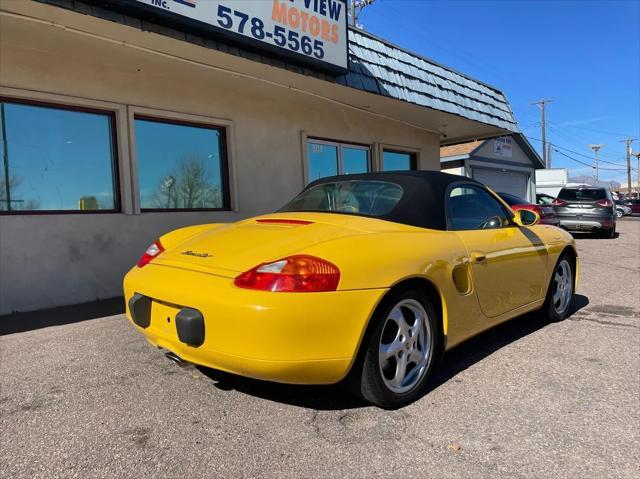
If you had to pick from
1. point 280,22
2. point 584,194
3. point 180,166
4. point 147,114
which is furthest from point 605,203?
point 147,114

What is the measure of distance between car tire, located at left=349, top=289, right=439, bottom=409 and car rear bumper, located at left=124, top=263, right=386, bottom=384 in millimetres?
144

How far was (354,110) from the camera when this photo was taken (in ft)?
31.0

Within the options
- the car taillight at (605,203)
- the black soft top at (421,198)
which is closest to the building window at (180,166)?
the black soft top at (421,198)

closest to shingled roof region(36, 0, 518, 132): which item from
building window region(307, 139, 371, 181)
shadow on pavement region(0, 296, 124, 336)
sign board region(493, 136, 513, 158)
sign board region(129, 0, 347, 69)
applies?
sign board region(129, 0, 347, 69)

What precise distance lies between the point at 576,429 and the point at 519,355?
3.64ft

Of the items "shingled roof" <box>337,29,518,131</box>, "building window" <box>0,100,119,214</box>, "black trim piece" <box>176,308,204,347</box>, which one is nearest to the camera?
"black trim piece" <box>176,308,204,347</box>

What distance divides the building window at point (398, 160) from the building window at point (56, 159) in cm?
609

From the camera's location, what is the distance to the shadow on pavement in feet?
15.6

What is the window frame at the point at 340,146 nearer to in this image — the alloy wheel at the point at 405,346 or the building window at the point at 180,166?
the building window at the point at 180,166

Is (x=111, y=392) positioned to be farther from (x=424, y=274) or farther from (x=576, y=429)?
(x=576, y=429)

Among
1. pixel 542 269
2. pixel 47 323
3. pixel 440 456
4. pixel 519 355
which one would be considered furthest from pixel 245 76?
pixel 440 456

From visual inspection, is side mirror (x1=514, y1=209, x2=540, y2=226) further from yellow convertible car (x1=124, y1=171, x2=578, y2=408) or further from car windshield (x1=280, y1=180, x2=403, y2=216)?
car windshield (x1=280, y1=180, x2=403, y2=216)

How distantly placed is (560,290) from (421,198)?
2.20 meters

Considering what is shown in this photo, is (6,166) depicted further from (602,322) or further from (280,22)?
(602,322)
